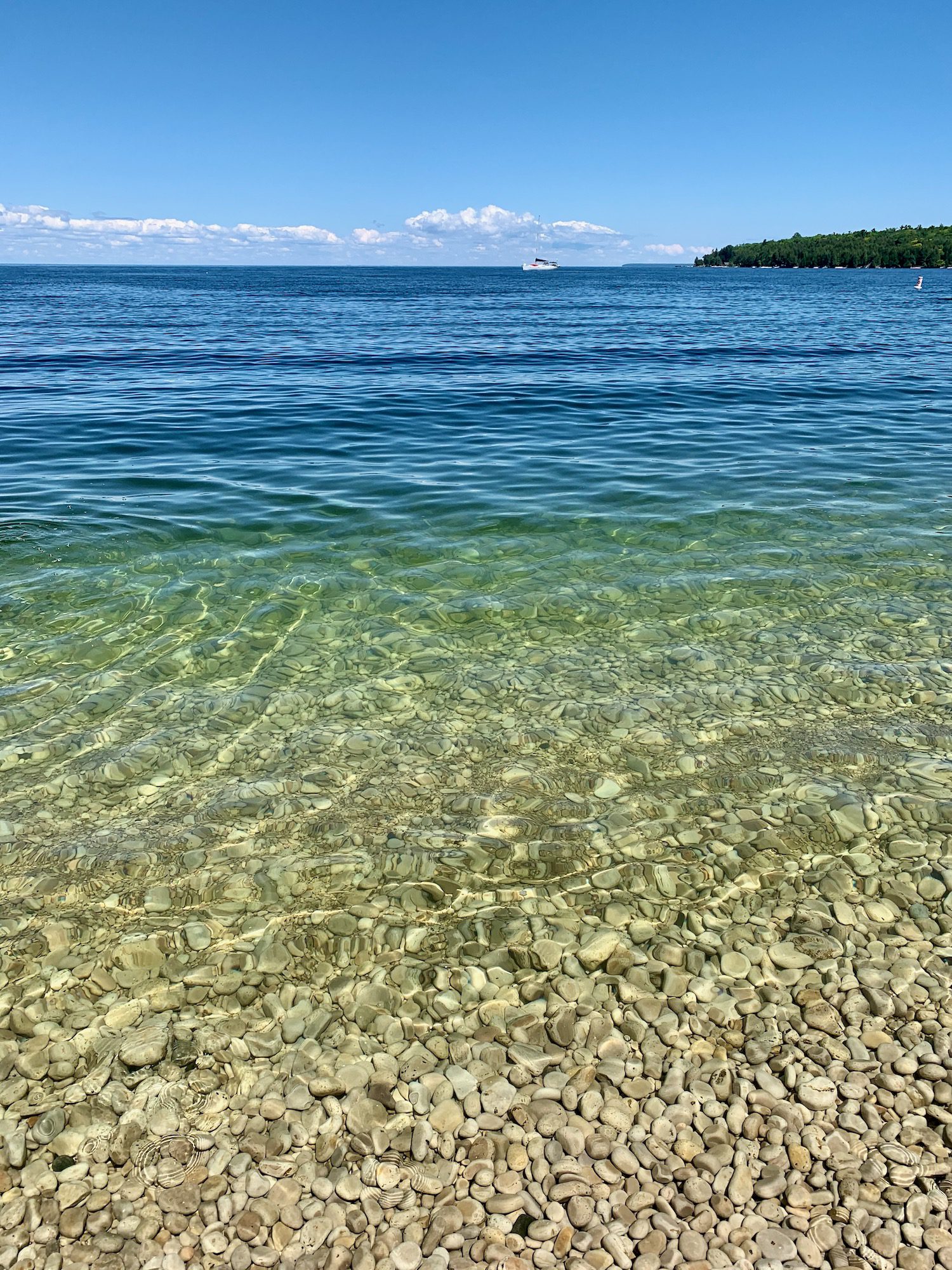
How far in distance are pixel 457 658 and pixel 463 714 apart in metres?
1.10

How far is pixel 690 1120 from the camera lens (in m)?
3.61

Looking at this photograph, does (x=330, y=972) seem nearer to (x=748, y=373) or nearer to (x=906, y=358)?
(x=748, y=373)

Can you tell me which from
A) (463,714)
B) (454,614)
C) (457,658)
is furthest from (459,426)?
(463,714)

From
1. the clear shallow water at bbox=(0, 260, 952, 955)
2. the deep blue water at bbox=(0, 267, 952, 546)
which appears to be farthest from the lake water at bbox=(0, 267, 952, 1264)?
the deep blue water at bbox=(0, 267, 952, 546)

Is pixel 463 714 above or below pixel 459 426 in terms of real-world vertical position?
below

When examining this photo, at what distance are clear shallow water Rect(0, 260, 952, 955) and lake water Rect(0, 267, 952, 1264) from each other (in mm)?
38

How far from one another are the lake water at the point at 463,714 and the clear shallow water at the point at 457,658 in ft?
0.13

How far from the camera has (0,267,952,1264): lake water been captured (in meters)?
4.73

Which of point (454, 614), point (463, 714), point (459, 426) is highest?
point (459, 426)

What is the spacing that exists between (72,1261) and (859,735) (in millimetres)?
6019

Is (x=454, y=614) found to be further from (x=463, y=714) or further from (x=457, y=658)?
(x=463, y=714)

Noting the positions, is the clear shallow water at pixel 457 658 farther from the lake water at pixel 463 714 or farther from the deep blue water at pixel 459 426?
the deep blue water at pixel 459 426

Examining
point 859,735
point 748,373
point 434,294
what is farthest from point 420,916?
point 434,294

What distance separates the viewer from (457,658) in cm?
812
